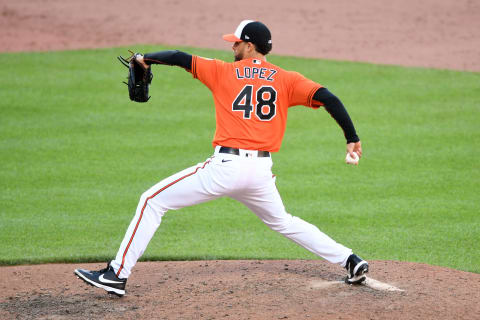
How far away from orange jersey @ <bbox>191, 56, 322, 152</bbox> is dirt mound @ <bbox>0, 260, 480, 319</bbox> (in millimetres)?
1027

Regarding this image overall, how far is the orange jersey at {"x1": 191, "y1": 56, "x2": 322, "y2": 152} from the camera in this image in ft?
15.3

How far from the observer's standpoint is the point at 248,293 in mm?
4926

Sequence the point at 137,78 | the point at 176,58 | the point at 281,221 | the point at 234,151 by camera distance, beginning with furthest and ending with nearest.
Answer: the point at 137,78, the point at 281,221, the point at 176,58, the point at 234,151

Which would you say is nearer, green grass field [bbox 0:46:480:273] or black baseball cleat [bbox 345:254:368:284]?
black baseball cleat [bbox 345:254:368:284]

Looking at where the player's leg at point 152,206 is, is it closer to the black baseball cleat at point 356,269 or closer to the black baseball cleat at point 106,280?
the black baseball cleat at point 106,280

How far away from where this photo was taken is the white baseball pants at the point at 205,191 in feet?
15.2

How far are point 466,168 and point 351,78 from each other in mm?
4074

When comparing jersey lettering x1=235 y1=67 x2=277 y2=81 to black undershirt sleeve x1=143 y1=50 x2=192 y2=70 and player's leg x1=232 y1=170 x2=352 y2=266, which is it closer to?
black undershirt sleeve x1=143 y1=50 x2=192 y2=70

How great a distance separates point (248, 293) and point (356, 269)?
755mm

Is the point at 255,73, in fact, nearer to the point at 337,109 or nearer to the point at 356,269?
the point at 337,109

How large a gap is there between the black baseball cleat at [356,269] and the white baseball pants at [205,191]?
589 mm

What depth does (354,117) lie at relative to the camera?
10.5 m

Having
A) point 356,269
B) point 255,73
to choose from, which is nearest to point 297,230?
point 356,269

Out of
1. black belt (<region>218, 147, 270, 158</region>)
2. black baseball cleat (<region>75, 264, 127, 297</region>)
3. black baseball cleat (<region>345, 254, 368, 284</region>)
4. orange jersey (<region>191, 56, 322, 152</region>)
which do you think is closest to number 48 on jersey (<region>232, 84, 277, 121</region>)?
orange jersey (<region>191, 56, 322, 152</region>)
